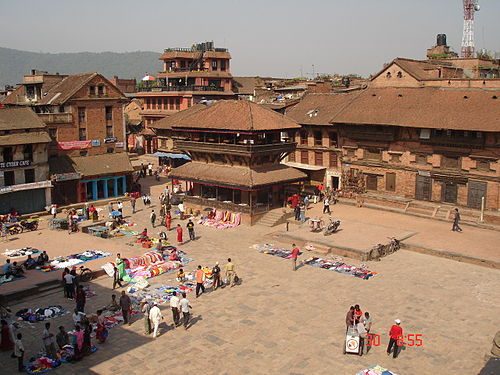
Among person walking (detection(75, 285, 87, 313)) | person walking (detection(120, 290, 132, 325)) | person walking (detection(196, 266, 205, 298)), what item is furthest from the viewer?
person walking (detection(196, 266, 205, 298))

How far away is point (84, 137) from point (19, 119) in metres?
8.06

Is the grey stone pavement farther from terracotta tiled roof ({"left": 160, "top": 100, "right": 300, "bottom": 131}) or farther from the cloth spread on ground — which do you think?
terracotta tiled roof ({"left": 160, "top": 100, "right": 300, "bottom": 131})

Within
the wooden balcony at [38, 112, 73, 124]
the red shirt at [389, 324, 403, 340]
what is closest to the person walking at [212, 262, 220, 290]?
the red shirt at [389, 324, 403, 340]

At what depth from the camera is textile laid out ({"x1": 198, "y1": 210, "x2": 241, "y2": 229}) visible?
4316 centimetres

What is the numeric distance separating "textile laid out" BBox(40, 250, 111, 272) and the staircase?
1322cm

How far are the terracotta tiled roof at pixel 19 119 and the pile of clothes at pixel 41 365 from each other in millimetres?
27037

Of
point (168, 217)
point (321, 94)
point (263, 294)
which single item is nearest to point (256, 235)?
point (168, 217)

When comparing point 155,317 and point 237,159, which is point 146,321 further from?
point 237,159

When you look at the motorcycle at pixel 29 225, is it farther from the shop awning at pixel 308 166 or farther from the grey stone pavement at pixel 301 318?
the shop awning at pixel 308 166

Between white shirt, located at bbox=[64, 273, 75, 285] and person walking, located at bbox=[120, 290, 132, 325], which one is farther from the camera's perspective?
white shirt, located at bbox=[64, 273, 75, 285]

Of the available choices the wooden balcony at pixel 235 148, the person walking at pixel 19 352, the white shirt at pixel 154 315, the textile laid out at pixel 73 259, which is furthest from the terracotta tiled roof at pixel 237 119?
the person walking at pixel 19 352

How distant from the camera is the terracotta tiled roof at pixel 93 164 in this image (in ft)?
160

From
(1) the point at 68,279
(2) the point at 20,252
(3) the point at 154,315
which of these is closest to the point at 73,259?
(2) the point at 20,252

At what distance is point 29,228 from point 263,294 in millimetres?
21328
